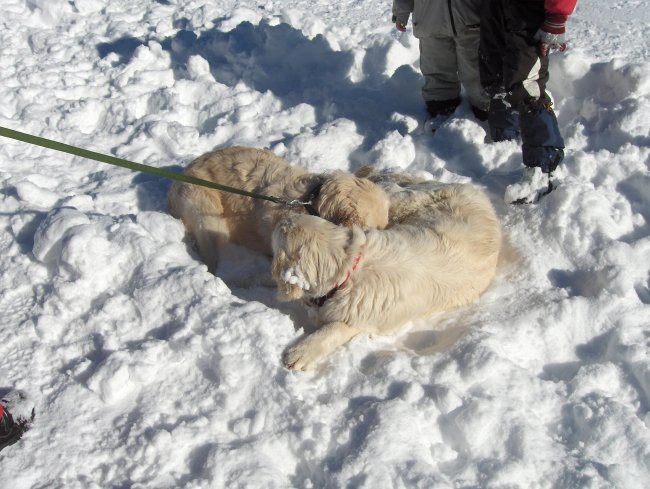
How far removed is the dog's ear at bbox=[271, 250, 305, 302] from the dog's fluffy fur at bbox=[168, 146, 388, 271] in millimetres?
628

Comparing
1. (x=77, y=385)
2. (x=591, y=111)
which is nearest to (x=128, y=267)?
(x=77, y=385)

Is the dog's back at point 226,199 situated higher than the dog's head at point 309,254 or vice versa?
the dog's head at point 309,254

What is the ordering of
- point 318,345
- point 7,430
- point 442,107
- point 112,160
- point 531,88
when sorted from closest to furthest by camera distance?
point 7,430, point 112,160, point 318,345, point 531,88, point 442,107

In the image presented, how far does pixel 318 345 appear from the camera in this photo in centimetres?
322

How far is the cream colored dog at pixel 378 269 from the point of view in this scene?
126 inches

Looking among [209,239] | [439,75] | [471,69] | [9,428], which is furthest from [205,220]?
[471,69]

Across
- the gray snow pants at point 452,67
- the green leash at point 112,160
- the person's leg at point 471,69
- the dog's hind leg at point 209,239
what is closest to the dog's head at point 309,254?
the green leash at point 112,160

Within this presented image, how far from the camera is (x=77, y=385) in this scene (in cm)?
297

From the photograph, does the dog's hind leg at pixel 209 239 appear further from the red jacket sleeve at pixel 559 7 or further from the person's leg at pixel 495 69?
the red jacket sleeve at pixel 559 7

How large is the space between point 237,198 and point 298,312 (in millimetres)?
965

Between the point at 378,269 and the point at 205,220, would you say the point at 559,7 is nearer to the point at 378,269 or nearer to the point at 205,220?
the point at 378,269

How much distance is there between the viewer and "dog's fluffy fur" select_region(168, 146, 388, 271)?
395 centimetres

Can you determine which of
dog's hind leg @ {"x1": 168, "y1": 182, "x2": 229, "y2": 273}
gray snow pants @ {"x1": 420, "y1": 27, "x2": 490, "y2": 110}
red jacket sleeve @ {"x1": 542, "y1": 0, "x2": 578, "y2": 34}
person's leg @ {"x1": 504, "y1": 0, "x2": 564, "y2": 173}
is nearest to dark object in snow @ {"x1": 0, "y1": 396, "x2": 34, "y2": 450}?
dog's hind leg @ {"x1": 168, "y1": 182, "x2": 229, "y2": 273}

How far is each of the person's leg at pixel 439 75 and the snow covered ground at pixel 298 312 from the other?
179mm
